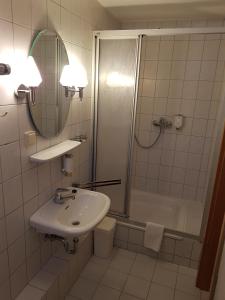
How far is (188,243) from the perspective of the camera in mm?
2170

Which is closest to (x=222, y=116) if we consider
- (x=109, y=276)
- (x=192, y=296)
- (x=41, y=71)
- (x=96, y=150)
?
(x=96, y=150)

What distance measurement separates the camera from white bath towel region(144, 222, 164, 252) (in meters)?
2.21

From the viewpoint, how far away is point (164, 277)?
2123 millimetres

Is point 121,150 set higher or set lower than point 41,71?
lower

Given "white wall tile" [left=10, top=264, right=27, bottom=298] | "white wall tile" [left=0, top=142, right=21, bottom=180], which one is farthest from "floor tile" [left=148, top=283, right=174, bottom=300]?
"white wall tile" [left=0, top=142, right=21, bottom=180]

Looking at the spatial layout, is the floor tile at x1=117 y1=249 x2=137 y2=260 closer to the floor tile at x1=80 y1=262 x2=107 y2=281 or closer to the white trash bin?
the white trash bin

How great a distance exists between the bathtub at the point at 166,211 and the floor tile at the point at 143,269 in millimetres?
394

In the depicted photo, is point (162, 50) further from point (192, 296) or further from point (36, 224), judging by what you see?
point (192, 296)

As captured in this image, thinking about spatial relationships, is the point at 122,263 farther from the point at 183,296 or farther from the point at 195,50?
the point at 195,50

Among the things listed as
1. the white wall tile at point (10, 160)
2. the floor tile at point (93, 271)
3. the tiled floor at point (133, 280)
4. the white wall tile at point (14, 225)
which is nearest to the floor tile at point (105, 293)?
the tiled floor at point (133, 280)

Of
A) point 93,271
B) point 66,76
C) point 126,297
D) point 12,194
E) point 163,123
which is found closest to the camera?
point 12,194

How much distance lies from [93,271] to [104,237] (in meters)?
0.31

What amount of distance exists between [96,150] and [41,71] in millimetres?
1042

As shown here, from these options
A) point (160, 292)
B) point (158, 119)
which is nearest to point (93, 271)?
point (160, 292)
